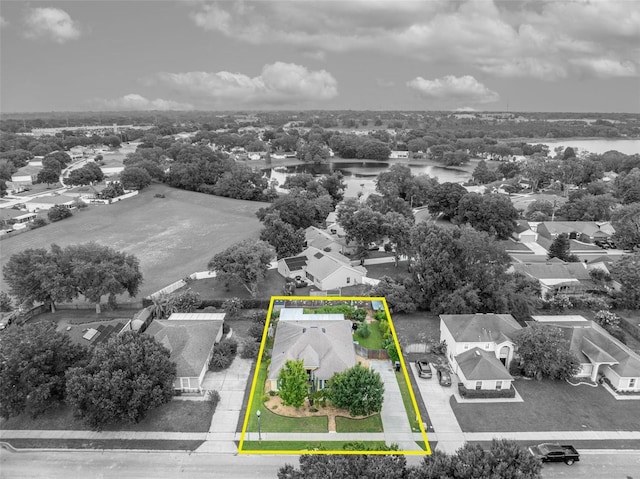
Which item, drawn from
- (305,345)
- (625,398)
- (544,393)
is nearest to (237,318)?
(305,345)

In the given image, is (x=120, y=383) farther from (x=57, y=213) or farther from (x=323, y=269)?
(x=57, y=213)

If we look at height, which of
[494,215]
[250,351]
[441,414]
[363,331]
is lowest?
[441,414]

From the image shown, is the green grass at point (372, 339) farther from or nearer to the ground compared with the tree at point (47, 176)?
nearer to the ground

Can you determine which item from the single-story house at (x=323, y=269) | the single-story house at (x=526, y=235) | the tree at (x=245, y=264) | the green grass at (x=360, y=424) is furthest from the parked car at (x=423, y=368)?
the single-story house at (x=526, y=235)

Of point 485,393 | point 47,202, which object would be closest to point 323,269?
point 485,393

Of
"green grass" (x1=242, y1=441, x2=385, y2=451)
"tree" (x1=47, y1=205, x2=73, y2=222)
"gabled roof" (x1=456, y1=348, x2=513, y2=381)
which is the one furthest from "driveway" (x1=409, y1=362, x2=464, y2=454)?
"tree" (x1=47, y1=205, x2=73, y2=222)

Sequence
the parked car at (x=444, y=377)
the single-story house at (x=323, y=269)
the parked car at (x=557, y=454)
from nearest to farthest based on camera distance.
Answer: the parked car at (x=557, y=454), the parked car at (x=444, y=377), the single-story house at (x=323, y=269)

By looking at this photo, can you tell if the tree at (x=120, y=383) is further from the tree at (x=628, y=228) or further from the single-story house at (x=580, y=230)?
the tree at (x=628, y=228)

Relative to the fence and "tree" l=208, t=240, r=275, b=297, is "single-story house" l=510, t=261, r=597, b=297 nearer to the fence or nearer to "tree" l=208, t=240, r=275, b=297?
the fence
